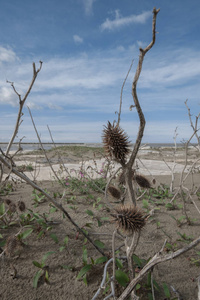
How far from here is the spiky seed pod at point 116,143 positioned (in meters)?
1.41

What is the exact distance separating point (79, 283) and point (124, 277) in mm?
433

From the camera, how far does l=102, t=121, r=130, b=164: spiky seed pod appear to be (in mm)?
1413

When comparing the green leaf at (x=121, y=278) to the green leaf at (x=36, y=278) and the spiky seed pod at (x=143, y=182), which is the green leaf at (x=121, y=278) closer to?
the green leaf at (x=36, y=278)

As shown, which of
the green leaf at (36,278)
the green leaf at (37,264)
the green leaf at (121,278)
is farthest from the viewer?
the green leaf at (37,264)

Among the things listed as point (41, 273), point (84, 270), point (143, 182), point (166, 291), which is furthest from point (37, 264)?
point (143, 182)

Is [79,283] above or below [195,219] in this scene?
below

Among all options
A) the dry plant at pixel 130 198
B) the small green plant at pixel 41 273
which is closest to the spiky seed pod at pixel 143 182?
the dry plant at pixel 130 198

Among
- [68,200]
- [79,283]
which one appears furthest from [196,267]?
[68,200]

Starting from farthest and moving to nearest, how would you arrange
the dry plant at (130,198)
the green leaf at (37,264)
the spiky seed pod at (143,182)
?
the spiky seed pod at (143,182), the green leaf at (37,264), the dry plant at (130,198)

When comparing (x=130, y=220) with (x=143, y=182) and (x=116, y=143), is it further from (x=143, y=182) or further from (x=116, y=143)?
(x=143, y=182)

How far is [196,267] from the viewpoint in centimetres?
194

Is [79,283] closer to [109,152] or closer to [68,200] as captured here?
[109,152]

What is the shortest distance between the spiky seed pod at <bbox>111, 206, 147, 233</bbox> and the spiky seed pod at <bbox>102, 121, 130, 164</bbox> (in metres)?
0.31

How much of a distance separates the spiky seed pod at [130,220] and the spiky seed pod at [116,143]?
0.31 metres
